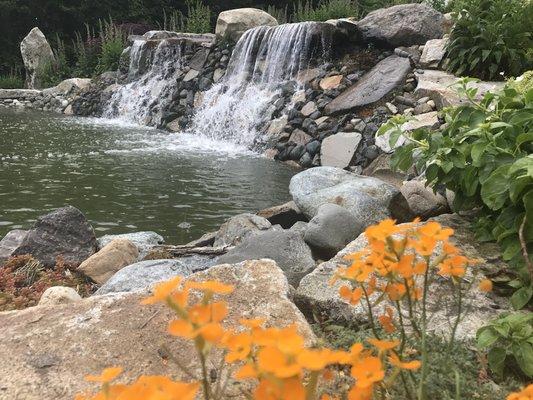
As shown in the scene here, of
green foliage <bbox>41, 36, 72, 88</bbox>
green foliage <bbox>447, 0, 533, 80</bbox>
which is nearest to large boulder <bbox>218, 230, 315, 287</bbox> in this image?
green foliage <bbox>447, 0, 533, 80</bbox>

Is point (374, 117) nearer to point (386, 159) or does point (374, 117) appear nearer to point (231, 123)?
point (386, 159)

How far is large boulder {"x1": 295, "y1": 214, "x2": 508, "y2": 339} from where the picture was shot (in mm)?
2174

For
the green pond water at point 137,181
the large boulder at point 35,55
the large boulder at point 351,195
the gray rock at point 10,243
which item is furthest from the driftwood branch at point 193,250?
the large boulder at point 35,55

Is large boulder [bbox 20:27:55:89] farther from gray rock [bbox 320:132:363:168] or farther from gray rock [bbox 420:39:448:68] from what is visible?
gray rock [bbox 420:39:448:68]

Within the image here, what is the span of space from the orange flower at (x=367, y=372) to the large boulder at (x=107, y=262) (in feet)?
12.8

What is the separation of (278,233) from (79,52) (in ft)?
64.8

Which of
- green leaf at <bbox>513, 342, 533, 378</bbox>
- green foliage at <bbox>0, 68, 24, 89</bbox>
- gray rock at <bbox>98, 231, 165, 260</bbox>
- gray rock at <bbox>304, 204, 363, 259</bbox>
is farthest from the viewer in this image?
green foliage at <bbox>0, 68, 24, 89</bbox>

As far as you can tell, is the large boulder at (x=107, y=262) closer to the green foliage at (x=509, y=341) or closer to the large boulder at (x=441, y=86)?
the green foliage at (x=509, y=341)

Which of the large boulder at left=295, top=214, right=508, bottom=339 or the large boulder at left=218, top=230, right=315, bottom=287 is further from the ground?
the large boulder at left=295, top=214, right=508, bottom=339

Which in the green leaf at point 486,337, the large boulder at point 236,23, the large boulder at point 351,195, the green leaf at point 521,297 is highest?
the large boulder at point 236,23

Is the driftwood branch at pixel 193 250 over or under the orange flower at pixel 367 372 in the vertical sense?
under

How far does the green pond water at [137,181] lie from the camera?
235 inches

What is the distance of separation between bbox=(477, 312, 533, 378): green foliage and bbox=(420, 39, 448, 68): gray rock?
7.49 meters

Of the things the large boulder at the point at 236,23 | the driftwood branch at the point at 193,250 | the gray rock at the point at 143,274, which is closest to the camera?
the gray rock at the point at 143,274
